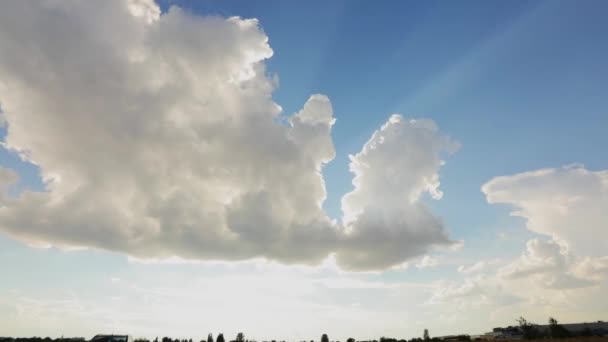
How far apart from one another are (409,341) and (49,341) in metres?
103

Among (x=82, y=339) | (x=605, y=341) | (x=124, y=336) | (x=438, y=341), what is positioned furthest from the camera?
(x=438, y=341)

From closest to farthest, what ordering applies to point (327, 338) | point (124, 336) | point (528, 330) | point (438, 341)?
point (124, 336)
point (438, 341)
point (327, 338)
point (528, 330)

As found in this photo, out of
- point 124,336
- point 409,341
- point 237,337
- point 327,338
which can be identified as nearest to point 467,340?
point 409,341

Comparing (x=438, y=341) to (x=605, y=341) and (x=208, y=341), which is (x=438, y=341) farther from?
(x=208, y=341)

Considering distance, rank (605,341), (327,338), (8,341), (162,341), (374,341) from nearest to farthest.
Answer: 1. (605,341)
2. (8,341)
3. (162,341)
4. (374,341)
5. (327,338)

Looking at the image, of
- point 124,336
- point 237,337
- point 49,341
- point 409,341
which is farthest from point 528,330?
point 49,341

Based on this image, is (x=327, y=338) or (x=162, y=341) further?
(x=327, y=338)

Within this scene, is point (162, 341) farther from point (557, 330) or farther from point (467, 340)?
point (557, 330)

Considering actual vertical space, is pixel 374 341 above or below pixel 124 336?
below

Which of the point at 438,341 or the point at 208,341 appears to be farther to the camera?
the point at 208,341

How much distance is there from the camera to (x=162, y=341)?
122m

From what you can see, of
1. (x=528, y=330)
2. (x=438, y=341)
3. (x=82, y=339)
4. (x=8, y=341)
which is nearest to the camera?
(x=8, y=341)

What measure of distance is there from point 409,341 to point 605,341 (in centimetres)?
5642

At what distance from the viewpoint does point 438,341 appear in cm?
10656
